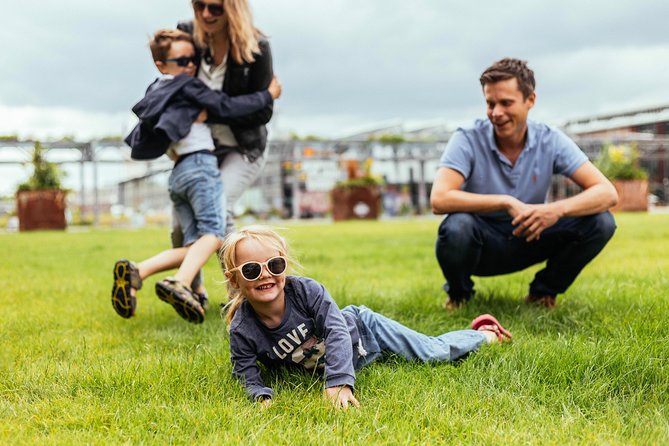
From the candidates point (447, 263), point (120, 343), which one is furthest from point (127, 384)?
point (447, 263)

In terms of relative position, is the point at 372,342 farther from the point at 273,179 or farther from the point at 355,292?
the point at 273,179

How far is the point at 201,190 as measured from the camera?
3.12 metres

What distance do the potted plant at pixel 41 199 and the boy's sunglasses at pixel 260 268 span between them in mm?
15195

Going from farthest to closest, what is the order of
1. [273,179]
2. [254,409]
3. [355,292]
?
[273,179], [355,292], [254,409]

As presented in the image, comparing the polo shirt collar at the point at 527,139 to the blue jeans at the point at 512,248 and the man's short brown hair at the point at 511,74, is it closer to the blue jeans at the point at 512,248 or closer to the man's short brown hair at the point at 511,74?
the man's short brown hair at the point at 511,74

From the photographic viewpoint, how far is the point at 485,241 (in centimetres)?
309

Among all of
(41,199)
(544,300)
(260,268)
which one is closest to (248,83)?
(260,268)

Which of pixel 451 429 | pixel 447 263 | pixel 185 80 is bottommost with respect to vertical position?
pixel 451 429

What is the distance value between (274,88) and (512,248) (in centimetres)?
138

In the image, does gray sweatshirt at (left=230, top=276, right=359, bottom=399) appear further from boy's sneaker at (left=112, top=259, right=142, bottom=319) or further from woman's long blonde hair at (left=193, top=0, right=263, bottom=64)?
woman's long blonde hair at (left=193, top=0, right=263, bottom=64)

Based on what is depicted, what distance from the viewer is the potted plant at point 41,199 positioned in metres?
15.7

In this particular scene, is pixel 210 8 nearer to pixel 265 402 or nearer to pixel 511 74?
pixel 511 74

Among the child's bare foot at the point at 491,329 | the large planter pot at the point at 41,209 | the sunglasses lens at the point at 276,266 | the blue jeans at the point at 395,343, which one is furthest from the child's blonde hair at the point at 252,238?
the large planter pot at the point at 41,209

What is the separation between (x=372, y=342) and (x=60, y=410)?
957 millimetres
